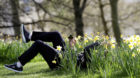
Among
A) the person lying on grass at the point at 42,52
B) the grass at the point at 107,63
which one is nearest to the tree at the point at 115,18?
the grass at the point at 107,63

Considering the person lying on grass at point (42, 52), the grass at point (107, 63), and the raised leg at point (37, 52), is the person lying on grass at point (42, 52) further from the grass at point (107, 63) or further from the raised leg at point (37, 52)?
the grass at point (107, 63)

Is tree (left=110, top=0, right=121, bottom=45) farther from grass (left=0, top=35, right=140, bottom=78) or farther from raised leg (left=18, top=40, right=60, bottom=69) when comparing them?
raised leg (left=18, top=40, right=60, bottom=69)

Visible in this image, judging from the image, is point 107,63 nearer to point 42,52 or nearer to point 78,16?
point 42,52

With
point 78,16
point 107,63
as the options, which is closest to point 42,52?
point 107,63

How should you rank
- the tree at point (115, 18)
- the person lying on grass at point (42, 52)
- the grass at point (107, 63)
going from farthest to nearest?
the tree at point (115, 18)
the person lying on grass at point (42, 52)
the grass at point (107, 63)


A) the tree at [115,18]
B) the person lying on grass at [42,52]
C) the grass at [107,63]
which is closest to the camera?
the grass at [107,63]

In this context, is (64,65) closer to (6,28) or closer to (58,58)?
(58,58)

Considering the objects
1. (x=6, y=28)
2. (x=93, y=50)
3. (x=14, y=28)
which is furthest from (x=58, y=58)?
(x=14, y=28)

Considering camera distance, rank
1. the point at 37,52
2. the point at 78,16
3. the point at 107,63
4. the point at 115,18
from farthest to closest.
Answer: the point at 115,18
the point at 78,16
the point at 37,52
the point at 107,63

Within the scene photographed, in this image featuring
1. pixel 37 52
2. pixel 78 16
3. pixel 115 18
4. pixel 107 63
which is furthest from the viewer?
pixel 115 18

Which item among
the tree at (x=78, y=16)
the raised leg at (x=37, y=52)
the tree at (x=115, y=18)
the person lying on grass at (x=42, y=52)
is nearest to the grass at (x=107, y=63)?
the person lying on grass at (x=42, y=52)

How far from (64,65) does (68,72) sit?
14 cm

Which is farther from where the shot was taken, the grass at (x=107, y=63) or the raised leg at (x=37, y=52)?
the raised leg at (x=37, y=52)

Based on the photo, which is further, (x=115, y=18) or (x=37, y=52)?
(x=115, y=18)
